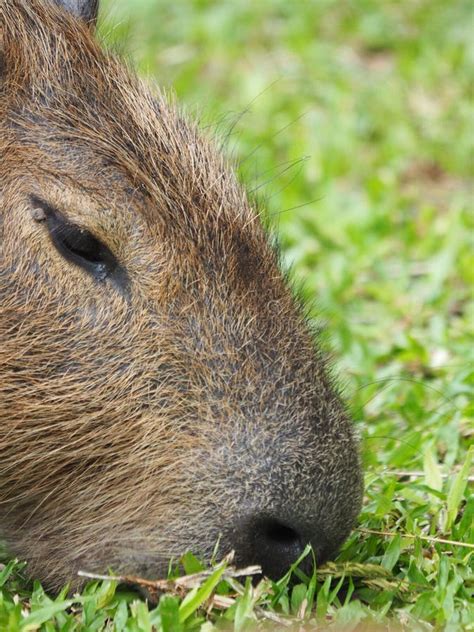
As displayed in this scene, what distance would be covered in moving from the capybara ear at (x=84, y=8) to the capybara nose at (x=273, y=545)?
7.79ft

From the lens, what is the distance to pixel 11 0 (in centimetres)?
481

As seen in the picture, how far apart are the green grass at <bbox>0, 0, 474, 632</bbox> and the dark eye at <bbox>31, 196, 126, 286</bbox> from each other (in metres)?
0.90

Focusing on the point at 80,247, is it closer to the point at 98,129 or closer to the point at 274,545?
the point at 98,129

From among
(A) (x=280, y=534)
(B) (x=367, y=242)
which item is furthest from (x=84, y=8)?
(B) (x=367, y=242)

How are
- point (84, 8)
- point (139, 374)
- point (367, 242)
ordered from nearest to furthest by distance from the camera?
point (139, 374) → point (84, 8) → point (367, 242)

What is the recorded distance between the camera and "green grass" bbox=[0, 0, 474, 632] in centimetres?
403

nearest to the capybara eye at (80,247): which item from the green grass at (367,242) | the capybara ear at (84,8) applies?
the green grass at (367,242)

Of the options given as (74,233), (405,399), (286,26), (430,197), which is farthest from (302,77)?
(74,233)

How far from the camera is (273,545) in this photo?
394 cm

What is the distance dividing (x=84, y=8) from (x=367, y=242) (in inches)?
133

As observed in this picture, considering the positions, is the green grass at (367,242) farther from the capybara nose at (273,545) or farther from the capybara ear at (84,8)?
the capybara ear at (84,8)

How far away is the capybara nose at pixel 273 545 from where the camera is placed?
153 inches

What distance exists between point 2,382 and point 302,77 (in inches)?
271

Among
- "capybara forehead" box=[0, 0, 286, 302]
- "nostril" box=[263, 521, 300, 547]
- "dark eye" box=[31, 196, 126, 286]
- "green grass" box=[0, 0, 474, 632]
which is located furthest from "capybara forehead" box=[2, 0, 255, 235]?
"nostril" box=[263, 521, 300, 547]
